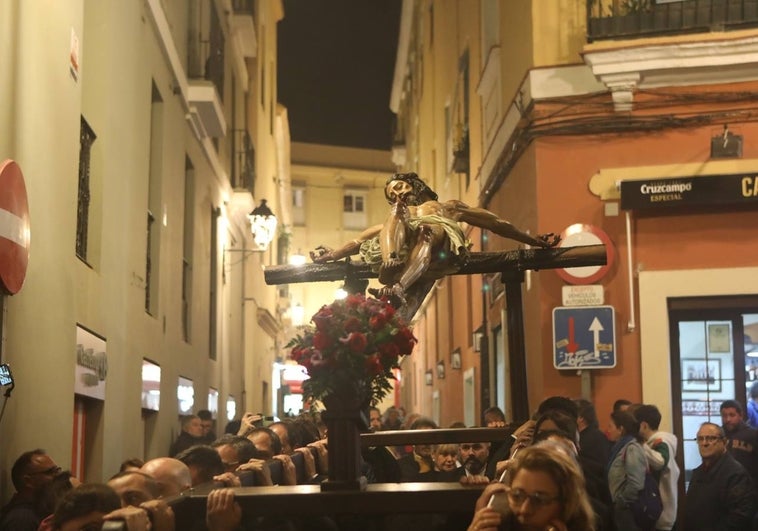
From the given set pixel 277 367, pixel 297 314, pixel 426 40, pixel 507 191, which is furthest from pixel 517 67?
pixel 297 314

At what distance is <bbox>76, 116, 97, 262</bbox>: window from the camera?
989cm

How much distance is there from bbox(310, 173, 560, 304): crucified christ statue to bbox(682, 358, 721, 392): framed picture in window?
223 inches

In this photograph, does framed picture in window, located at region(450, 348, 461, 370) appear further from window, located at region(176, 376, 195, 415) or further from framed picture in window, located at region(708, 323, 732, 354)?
framed picture in window, located at region(708, 323, 732, 354)

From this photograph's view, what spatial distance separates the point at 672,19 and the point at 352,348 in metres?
9.25

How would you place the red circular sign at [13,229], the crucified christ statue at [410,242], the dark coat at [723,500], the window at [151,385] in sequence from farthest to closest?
the window at [151,385], the dark coat at [723,500], the crucified christ statue at [410,242], the red circular sign at [13,229]

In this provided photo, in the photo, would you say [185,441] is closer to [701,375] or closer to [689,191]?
[701,375]

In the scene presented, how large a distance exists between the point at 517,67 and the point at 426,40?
16.7 meters

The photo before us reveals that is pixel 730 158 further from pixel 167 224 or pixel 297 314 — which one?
pixel 297 314

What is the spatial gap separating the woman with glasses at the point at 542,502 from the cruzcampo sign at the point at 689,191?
903 cm

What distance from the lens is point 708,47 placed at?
12172 millimetres

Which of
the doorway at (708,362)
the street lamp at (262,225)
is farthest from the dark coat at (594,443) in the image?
the street lamp at (262,225)

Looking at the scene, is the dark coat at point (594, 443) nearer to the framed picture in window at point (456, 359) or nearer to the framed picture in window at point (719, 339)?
the framed picture in window at point (719, 339)

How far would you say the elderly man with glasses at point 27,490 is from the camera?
234 inches

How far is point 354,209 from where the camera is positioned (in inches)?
2085
